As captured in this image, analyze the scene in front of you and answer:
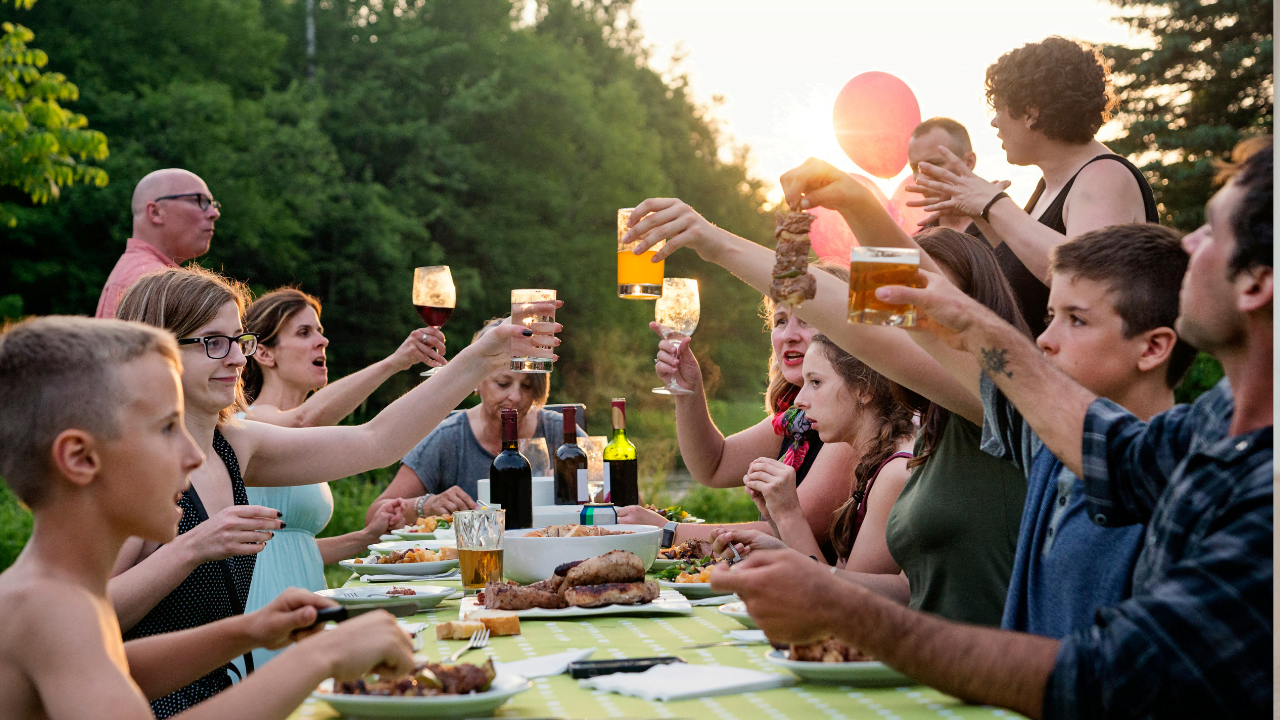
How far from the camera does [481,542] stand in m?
2.72

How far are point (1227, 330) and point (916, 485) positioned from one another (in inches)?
47.5

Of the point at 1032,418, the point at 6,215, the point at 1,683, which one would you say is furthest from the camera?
the point at 6,215

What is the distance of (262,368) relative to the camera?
4.79 meters

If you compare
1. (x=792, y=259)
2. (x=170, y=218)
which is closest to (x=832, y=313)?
(x=792, y=259)

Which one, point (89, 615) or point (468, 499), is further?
point (468, 499)

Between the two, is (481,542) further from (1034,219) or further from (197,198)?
(197,198)

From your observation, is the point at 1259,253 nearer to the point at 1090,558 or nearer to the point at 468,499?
the point at 1090,558

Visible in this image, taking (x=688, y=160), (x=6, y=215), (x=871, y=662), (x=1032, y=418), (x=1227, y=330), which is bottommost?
(x=871, y=662)

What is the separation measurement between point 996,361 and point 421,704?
1.06 m

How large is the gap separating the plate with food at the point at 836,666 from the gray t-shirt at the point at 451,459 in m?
3.76

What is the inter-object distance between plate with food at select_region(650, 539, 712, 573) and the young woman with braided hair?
8.4 inches

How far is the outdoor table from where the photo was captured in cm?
156

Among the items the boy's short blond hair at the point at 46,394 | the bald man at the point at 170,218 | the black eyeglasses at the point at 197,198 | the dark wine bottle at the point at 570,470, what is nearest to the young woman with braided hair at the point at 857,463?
the dark wine bottle at the point at 570,470

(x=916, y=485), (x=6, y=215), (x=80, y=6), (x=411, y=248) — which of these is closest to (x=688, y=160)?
(x=411, y=248)
